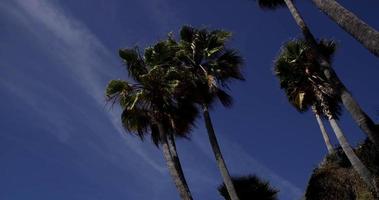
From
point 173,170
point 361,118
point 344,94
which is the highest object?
point 344,94

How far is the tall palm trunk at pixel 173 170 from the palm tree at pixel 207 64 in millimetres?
2008

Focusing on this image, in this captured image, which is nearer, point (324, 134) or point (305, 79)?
point (305, 79)

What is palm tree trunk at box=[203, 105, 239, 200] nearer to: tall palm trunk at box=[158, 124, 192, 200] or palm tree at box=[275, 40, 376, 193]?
tall palm trunk at box=[158, 124, 192, 200]

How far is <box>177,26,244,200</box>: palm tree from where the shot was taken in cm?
2162

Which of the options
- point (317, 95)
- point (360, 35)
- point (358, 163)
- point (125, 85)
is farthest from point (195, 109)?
point (360, 35)

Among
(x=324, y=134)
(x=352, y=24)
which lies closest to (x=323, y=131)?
(x=324, y=134)

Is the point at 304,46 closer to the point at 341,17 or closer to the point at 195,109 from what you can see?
the point at 195,109

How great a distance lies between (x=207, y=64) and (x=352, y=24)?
12.0 m

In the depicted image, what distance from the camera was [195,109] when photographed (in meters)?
21.8

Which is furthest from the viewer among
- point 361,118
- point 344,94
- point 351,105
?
point 344,94

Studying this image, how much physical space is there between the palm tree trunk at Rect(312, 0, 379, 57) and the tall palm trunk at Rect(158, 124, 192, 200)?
8157 mm

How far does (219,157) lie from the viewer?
19594mm

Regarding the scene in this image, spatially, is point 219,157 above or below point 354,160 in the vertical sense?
below

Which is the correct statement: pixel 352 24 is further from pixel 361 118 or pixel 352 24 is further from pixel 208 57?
pixel 208 57
